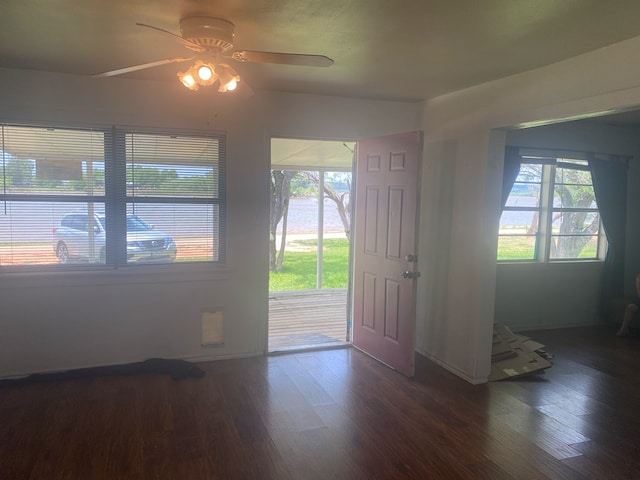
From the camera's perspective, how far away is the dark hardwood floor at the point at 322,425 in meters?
2.45

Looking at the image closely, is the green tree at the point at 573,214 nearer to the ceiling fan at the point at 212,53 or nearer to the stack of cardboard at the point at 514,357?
the stack of cardboard at the point at 514,357

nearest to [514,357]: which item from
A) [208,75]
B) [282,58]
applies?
[282,58]

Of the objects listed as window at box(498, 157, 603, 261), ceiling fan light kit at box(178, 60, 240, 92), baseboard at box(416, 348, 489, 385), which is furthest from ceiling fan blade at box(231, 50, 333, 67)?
window at box(498, 157, 603, 261)

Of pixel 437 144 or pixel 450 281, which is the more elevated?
pixel 437 144

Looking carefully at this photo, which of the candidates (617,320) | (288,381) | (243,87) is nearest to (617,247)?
(617,320)

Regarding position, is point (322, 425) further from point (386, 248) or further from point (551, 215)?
point (551, 215)

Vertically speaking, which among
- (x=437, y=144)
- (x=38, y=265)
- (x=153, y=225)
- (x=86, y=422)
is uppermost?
(x=437, y=144)

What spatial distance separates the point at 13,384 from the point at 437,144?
3.86m

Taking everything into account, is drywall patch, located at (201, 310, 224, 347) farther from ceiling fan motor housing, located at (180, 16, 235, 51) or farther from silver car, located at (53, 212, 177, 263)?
ceiling fan motor housing, located at (180, 16, 235, 51)

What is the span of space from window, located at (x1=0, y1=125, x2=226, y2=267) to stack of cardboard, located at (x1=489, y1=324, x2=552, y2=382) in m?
2.53

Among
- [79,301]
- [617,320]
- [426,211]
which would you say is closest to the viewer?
[79,301]

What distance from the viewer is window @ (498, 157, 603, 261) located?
509 cm

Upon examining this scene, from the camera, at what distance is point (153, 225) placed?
377 centimetres

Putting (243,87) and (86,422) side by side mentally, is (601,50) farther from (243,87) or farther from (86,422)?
(86,422)
